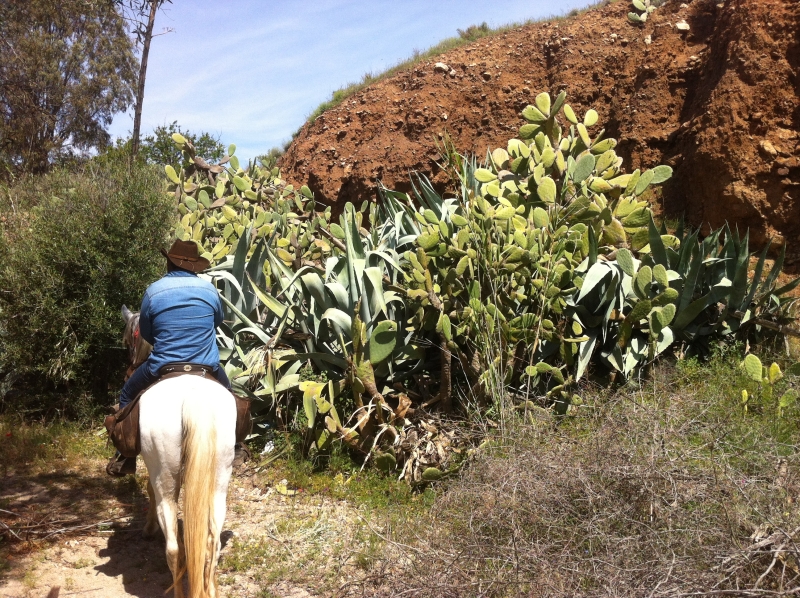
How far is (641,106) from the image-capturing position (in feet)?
40.2

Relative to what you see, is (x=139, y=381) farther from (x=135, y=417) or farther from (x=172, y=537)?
(x=172, y=537)

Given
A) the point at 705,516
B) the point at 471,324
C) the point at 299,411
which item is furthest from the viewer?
the point at 299,411

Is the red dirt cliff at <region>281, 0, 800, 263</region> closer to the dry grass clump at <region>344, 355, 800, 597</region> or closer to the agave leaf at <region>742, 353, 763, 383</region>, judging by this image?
the agave leaf at <region>742, 353, 763, 383</region>

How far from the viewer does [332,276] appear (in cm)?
717

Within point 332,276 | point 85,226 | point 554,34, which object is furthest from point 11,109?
point 332,276

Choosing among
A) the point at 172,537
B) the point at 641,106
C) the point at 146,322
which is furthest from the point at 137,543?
the point at 641,106

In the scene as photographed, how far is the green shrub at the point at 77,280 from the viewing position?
300 inches

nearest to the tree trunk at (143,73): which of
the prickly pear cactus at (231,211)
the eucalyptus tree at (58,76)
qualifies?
the eucalyptus tree at (58,76)

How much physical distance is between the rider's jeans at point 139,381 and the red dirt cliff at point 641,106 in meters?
7.71

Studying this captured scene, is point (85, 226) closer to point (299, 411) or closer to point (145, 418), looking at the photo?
point (299, 411)

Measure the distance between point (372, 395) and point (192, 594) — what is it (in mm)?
2482

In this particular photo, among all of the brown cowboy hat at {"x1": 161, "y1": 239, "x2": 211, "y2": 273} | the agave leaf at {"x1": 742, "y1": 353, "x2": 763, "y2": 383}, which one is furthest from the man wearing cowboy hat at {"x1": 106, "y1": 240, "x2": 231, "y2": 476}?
the agave leaf at {"x1": 742, "y1": 353, "x2": 763, "y2": 383}

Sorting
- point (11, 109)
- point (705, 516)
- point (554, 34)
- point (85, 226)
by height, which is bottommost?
point (705, 516)

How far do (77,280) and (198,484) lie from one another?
446cm
